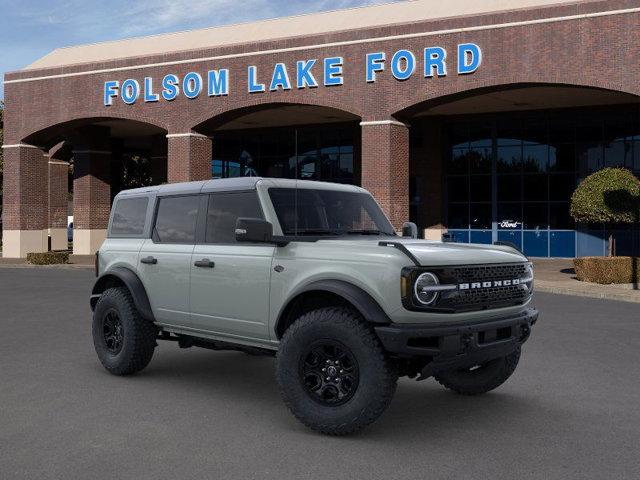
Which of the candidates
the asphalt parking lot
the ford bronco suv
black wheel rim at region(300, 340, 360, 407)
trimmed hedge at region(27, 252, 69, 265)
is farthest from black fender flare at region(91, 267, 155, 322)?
trimmed hedge at region(27, 252, 69, 265)

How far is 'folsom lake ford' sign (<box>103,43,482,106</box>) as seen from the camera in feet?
83.2

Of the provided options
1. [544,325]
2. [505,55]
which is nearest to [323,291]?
[544,325]

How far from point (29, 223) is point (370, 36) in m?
19.1

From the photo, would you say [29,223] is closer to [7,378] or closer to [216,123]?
[216,123]

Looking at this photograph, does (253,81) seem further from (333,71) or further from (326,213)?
(326,213)

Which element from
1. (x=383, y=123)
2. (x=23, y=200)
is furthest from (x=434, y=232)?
(x=23, y=200)

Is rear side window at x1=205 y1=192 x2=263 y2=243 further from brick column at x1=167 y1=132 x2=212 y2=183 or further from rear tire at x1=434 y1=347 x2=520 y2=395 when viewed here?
brick column at x1=167 y1=132 x2=212 y2=183

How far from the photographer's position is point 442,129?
114ft

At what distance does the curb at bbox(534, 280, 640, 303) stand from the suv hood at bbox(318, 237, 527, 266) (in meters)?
12.2

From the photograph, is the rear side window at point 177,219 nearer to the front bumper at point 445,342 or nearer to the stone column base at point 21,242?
the front bumper at point 445,342

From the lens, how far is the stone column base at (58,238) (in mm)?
40125

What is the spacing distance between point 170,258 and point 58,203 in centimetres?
3552

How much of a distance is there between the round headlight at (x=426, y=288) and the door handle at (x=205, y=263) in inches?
88.2

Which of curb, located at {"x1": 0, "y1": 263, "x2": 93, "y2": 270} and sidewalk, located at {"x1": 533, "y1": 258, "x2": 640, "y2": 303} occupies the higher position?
curb, located at {"x1": 0, "y1": 263, "x2": 93, "y2": 270}
